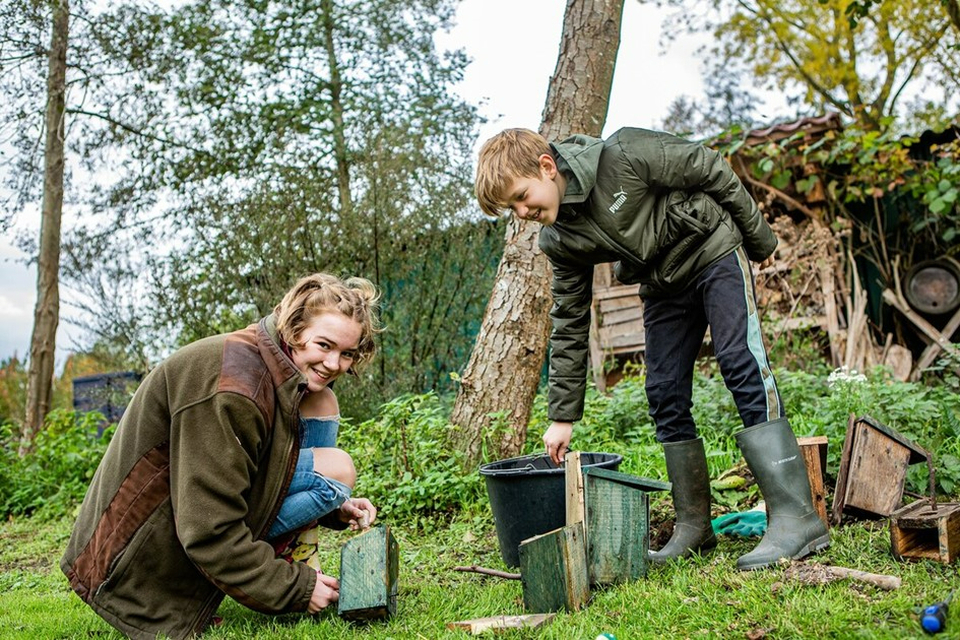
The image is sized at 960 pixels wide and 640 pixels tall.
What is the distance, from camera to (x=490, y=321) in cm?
445

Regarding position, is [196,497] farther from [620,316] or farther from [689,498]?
[620,316]

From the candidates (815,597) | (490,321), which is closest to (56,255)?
(490,321)

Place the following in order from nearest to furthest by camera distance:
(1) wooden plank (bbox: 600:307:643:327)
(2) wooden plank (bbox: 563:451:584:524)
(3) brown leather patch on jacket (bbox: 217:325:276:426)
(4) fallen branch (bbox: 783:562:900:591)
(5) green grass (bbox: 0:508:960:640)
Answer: (5) green grass (bbox: 0:508:960:640), (4) fallen branch (bbox: 783:562:900:591), (3) brown leather patch on jacket (bbox: 217:325:276:426), (2) wooden plank (bbox: 563:451:584:524), (1) wooden plank (bbox: 600:307:643:327)

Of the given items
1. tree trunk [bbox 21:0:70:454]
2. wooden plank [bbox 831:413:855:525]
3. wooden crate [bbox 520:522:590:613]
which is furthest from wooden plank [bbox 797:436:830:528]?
tree trunk [bbox 21:0:70:454]

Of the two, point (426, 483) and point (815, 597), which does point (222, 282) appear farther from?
point (815, 597)

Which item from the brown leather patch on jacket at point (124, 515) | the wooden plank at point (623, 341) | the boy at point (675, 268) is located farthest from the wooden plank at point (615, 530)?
the wooden plank at point (623, 341)

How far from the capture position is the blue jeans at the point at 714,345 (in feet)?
8.77

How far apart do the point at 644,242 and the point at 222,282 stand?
16.2 ft

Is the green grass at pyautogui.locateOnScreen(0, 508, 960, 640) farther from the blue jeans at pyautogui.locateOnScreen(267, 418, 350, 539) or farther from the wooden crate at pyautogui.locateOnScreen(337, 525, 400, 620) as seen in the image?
the blue jeans at pyautogui.locateOnScreen(267, 418, 350, 539)

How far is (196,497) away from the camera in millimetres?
2207

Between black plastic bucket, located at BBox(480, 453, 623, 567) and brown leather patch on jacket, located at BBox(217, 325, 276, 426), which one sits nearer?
brown leather patch on jacket, located at BBox(217, 325, 276, 426)

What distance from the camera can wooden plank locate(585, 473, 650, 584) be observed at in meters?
2.55

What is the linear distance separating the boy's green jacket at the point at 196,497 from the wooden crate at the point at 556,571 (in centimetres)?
66

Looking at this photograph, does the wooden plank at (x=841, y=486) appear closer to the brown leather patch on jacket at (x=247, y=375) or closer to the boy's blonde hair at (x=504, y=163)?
the boy's blonde hair at (x=504, y=163)
